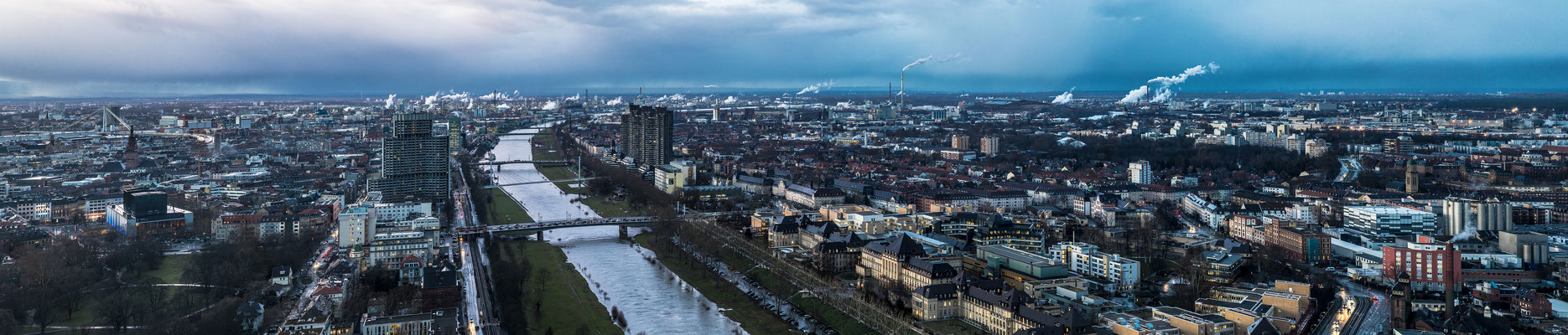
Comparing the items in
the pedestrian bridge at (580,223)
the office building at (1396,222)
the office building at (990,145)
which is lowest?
the pedestrian bridge at (580,223)

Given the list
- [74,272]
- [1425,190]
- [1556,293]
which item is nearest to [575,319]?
[74,272]

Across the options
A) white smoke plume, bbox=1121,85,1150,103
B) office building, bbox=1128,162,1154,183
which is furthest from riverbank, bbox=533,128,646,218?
white smoke plume, bbox=1121,85,1150,103

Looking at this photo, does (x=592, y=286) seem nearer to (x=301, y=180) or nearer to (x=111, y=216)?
(x=111, y=216)

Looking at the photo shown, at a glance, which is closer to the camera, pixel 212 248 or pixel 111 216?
pixel 212 248

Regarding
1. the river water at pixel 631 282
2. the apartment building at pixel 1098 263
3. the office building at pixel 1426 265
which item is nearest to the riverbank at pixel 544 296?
the river water at pixel 631 282

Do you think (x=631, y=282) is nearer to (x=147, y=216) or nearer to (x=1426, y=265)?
(x=147, y=216)

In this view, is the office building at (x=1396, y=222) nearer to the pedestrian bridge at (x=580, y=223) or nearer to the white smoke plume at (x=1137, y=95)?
the pedestrian bridge at (x=580, y=223)
